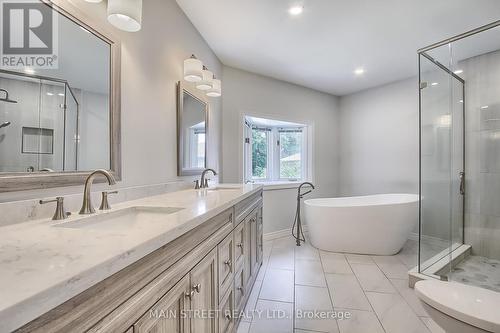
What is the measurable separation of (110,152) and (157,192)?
50cm

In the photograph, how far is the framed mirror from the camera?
6.70ft

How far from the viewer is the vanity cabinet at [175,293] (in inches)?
19.2

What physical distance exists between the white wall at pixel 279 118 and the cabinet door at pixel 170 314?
7.76 feet

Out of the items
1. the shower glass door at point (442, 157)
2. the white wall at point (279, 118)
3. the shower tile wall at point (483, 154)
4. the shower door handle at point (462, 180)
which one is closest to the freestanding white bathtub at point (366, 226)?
the shower glass door at point (442, 157)

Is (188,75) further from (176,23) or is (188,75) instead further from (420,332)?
(420,332)

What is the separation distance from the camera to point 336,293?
209 centimetres

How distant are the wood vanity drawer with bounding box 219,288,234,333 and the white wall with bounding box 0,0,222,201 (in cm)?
89

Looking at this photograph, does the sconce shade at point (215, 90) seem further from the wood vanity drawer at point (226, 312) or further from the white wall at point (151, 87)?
the wood vanity drawer at point (226, 312)

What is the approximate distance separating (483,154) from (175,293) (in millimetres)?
3498

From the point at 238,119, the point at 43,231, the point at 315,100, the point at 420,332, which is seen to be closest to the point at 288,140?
the point at 315,100

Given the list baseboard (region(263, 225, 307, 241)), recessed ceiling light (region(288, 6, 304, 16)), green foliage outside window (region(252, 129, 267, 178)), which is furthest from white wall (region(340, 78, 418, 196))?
recessed ceiling light (region(288, 6, 304, 16))

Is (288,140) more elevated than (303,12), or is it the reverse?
(303,12)

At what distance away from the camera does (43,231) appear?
77cm

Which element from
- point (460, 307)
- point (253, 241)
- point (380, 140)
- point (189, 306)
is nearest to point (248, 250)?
point (253, 241)
